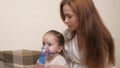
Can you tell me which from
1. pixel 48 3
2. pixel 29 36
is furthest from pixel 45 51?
pixel 48 3

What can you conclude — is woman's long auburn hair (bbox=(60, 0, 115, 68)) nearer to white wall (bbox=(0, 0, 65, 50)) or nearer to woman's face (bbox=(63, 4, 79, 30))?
woman's face (bbox=(63, 4, 79, 30))

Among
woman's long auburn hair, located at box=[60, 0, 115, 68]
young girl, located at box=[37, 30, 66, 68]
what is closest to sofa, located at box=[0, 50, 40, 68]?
young girl, located at box=[37, 30, 66, 68]

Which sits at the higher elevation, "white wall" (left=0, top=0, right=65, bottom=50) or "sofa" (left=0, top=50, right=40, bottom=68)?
"white wall" (left=0, top=0, right=65, bottom=50)

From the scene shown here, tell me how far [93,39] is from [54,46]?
0.27m


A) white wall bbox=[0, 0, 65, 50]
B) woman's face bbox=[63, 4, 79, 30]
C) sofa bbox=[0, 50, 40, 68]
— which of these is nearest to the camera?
woman's face bbox=[63, 4, 79, 30]

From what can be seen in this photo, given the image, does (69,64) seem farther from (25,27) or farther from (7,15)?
(7,15)

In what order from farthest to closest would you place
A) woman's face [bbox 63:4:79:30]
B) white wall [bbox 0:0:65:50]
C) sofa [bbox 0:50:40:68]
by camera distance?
white wall [bbox 0:0:65:50] → sofa [bbox 0:50:40:68] → woman's face [bbox 63:4:79:30]

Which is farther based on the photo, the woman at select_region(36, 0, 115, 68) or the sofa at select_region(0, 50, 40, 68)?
the sofa at select_region(0, 50, 40, 68)

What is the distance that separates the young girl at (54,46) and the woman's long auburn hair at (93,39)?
145 mm

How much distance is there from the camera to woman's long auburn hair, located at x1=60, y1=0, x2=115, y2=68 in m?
1.41

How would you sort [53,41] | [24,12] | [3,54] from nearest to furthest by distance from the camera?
[53,41], [3,54], [24,12]

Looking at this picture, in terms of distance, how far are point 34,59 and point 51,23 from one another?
0.40m

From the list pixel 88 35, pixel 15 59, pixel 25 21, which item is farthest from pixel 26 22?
pixel 88 35

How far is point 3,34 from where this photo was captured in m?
1.82
